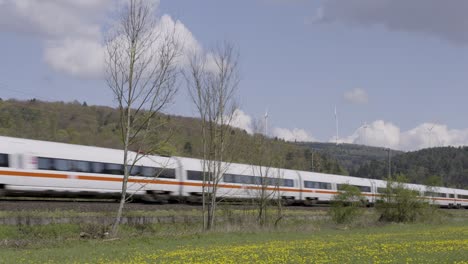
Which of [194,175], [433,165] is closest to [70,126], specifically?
[194,175]

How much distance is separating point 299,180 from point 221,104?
23.7 metres

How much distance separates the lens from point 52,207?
92.6ft

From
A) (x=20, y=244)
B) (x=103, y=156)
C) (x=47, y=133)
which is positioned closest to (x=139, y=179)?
(x=103, y=156)

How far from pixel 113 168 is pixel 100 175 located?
3.81 feet

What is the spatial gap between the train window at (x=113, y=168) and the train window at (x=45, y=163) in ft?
13.4

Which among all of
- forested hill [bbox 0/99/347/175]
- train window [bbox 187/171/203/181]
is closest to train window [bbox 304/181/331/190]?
forested hill [bbox 0/99/347/175]

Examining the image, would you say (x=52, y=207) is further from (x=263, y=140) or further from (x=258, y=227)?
(x=263, y=140)

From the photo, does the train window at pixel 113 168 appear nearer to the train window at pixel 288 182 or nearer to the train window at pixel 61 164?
the train window at pixel 61 164

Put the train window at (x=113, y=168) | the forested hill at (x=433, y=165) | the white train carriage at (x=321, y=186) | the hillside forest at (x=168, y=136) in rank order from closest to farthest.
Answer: the train window at (x=113, y=168) < the hillside forest at (x=168, y=136) < the white train carriage at (x=321, y=186) < the forested hill at (x=433, y=165)

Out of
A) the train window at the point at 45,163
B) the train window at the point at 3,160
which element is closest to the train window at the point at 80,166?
the train window at the point at 45,163

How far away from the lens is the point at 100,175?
35281 millimetres

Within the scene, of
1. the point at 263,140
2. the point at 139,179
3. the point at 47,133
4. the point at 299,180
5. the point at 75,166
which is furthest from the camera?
the point at 47,133

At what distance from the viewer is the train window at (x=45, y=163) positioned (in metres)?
31.5

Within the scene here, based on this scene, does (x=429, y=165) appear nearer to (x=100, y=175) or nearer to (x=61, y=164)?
(x=100, y=175)
